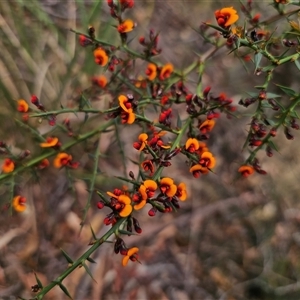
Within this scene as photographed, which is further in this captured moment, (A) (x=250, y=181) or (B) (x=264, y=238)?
(A) (x=250, y=181)

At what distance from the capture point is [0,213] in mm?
2648

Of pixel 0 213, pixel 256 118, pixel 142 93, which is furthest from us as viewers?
pixel 0 213

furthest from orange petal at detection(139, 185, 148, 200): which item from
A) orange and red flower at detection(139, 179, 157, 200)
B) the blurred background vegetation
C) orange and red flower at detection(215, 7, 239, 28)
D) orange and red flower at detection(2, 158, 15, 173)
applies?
the blurred background vegetation

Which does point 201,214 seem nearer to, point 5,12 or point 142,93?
point 142,93

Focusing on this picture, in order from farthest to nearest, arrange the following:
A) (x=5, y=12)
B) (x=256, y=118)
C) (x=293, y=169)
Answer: (x=293, y=169)
(x=5, y=12)
(x=256, y=118)

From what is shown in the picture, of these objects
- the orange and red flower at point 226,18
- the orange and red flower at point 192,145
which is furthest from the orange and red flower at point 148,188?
the orange and red flower at point 226,18

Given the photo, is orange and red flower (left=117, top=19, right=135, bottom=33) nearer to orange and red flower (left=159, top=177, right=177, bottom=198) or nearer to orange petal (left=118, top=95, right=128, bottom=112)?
orange petal (left=118, top=95, right=128, bottom=112)

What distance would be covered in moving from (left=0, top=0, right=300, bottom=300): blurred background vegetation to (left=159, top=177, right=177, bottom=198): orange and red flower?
119cm

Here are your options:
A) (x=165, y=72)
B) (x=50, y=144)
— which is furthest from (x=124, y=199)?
(x=165, y=72)

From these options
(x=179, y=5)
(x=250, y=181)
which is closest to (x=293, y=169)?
(x=250, y=181)

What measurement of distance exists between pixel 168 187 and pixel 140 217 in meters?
1.49

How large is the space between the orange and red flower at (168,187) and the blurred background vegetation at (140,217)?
1189mm

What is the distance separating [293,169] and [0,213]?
2.03 m

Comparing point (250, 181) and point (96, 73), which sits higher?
point (96, 73)
